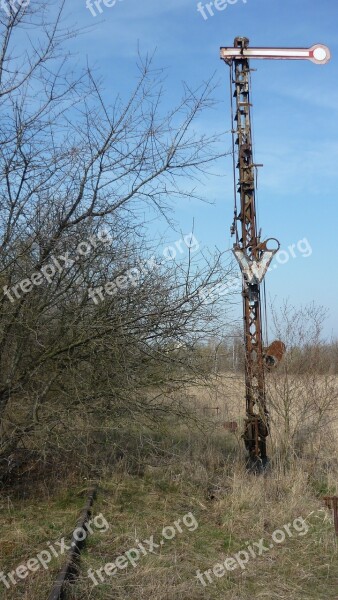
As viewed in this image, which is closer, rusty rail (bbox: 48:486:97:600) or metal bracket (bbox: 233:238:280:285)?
rusty rail (bbox: 48:486:97:600)

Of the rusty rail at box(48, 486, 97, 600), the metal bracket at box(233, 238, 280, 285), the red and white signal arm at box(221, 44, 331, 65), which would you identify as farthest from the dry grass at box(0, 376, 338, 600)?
the red and white signal arm at box(221, 44, 331, 65)

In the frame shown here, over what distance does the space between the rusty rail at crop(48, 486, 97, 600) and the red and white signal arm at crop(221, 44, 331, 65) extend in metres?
7.72

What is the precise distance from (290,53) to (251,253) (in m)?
3.65

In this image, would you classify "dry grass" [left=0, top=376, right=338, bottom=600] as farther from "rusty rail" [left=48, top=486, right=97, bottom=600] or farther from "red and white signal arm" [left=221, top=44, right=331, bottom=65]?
"red and white signal arm" [left=221, top=44, right=331, bottom=65]

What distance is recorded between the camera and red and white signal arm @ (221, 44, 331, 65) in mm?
10336

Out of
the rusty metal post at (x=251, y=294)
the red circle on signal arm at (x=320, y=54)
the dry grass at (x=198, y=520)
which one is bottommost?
the dry grass at (x=198, y=520)

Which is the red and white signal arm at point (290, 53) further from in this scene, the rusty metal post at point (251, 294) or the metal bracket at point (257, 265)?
the metal bracket at point (257, 265)

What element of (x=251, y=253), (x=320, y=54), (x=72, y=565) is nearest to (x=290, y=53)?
(x=320, y=54)

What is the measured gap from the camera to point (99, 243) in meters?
7.93

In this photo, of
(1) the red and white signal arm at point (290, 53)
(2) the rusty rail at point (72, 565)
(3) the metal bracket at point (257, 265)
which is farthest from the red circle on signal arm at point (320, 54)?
(2) the rusty rail at point (72, 565)

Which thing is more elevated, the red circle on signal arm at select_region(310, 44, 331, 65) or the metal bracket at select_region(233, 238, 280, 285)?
the red circle on signal arm at select_region(310, 44, 331, 65)

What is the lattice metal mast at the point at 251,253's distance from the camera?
9.70 meters

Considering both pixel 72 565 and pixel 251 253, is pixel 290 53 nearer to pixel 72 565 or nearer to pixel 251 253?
pixel 251 253

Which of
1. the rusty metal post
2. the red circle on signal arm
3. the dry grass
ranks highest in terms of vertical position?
the red circle on signal arm
